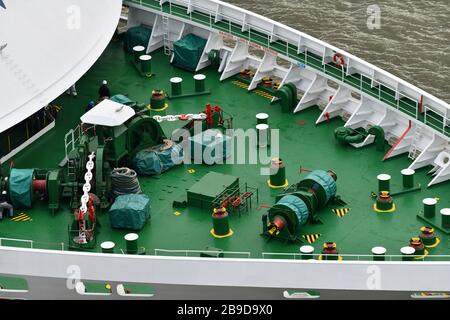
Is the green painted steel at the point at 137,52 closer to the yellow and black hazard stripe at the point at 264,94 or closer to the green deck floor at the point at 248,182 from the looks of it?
the green deck floor at the point at 248,182

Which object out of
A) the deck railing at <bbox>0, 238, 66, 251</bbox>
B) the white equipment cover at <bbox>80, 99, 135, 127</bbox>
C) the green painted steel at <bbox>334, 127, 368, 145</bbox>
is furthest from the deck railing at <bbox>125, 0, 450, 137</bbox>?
the deck railing at <bbox>0, 238, 66, 251</bbox>

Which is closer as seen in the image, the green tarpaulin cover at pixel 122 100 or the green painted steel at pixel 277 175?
the green painted steel at pixel 277 175

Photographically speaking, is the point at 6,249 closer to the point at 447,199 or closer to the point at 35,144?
the point at 35,144

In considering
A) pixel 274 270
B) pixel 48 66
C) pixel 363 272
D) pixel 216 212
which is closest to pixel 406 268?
→ pixel 363 272

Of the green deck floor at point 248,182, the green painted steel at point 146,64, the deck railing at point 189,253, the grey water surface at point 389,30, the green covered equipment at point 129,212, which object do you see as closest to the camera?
the deck railing at point 189,253

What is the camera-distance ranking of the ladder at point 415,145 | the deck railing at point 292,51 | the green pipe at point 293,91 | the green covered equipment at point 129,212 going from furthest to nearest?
the green pipe at point 293,91 < the deck railing at point 292,51 < the ladder at point 415,145 < the green covered equipment at point 129,212

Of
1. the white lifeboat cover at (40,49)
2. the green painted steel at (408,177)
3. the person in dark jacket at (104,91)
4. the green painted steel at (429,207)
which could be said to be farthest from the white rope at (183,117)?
the green painted steel at (429,207)
